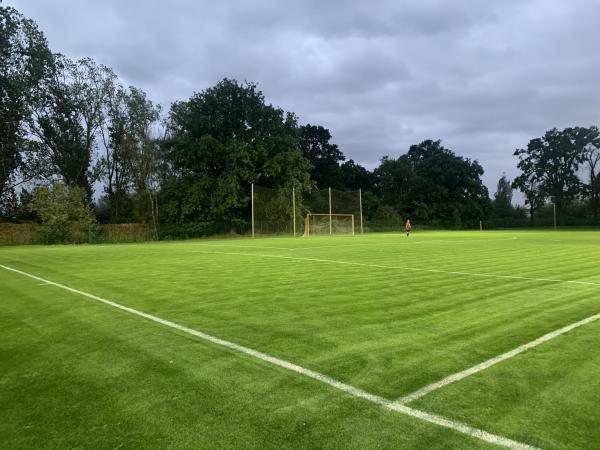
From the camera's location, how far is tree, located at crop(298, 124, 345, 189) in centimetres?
7119

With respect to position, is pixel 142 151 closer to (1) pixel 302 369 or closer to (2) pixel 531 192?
(1) pixel 302 369

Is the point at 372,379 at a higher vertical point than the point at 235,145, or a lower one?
lower

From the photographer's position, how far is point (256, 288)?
8.10 meters

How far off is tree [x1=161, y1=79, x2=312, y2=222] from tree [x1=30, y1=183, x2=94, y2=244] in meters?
10.6

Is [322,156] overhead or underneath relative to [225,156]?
overhead

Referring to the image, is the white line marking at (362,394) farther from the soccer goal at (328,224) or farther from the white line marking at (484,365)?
the soccer goal at (328,224)

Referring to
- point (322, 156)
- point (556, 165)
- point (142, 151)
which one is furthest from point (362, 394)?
point (556, 165)

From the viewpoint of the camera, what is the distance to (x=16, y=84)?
41281mm

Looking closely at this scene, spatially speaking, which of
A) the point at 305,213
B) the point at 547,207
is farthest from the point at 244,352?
the point at 547,207

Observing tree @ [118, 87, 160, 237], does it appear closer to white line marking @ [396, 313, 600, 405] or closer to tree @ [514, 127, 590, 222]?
white line marking @ [396, 313, 600, 405]

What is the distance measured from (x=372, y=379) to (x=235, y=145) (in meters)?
42.2

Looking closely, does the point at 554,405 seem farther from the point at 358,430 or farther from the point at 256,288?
the point at 256,288

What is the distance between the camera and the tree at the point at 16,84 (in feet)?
135

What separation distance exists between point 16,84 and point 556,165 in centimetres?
8040
